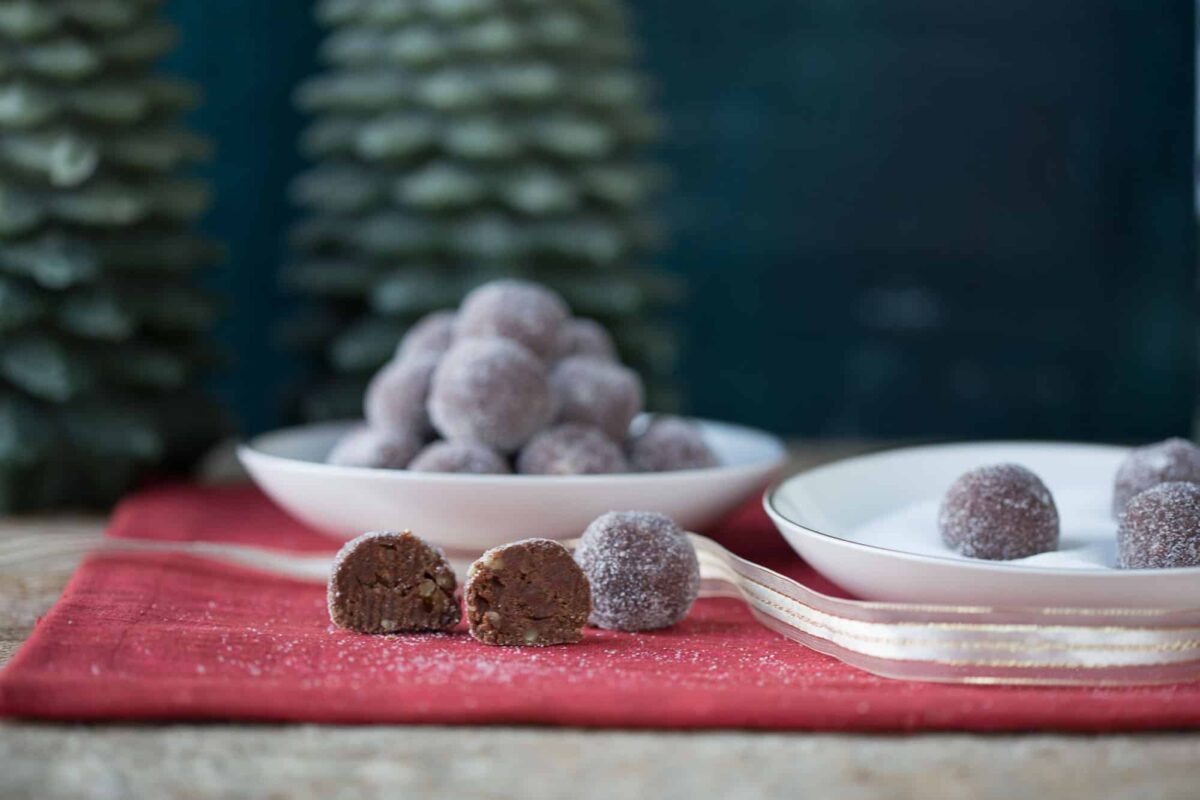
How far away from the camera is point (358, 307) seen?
4.09ft

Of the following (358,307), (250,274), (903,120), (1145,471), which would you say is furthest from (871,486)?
(250,274)

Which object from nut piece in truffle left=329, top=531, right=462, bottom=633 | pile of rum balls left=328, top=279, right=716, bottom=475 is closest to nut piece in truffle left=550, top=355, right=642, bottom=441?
pile of rum balls left=328, top=279, right=716, bottom=475

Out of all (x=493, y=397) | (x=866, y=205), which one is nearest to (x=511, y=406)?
(x=493, y=397)

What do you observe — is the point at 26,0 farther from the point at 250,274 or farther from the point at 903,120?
the point at 903,120

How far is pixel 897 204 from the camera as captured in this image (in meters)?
1.47

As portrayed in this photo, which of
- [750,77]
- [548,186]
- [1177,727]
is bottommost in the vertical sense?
[1177,727]

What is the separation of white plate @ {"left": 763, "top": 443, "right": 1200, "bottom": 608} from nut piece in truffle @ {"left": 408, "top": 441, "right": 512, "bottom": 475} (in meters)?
0.18

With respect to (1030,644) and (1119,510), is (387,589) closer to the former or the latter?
(1030,644)

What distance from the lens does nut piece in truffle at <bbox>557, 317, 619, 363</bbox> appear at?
938 mm

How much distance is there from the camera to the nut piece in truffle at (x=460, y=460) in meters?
0.81

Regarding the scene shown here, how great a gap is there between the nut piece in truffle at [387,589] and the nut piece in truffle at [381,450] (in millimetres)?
173

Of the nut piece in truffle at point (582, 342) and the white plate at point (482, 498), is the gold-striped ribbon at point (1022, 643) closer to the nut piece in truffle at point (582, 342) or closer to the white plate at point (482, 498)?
the white plate at point (482, 498)

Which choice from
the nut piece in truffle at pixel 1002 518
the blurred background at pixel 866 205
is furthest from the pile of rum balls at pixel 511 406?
the blurred background at pixel 866 205

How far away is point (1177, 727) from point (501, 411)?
0.43 meters
